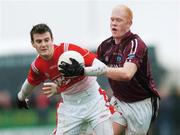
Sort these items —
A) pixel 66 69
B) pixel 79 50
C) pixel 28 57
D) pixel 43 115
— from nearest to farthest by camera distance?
pixel 66 69
pixel 79 50
pixel 43 115
pixel 28 57

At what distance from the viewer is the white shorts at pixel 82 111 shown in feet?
38.3

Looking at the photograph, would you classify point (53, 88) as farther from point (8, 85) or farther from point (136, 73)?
point (8, 85)

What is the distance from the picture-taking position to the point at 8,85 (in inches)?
1009

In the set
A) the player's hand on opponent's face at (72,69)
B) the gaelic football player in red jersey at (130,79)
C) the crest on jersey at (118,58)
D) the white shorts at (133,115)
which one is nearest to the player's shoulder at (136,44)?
the gaelic football player in red jersey at (130,79)

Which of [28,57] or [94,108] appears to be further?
[28,57]

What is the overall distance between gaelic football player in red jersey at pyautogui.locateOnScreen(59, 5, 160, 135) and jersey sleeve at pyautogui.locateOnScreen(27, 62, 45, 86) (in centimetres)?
85

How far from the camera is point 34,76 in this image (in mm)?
11781

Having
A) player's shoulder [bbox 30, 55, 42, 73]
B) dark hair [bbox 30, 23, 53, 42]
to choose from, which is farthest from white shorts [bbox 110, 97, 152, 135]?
dark hair [bbox 30, 23, 53, 42]

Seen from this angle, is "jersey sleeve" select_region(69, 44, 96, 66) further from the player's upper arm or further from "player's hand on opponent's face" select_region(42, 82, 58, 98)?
"player's hand on opponent's face" select_region(42, 82, 58, 98)

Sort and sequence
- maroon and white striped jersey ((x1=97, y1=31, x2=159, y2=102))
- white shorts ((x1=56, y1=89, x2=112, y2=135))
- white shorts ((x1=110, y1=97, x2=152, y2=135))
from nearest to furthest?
maroon and white striped jersey ((x1=97, y1=31, x2=159, y2=102)) → white shorts ((x1=56, y1=89, x2=112, y2=135)) → white shorts ((x1=110, y1=97, x2=152, y2=135))

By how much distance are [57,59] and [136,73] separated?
3.63 ft

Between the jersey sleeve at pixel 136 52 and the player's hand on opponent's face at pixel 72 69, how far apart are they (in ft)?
2.85

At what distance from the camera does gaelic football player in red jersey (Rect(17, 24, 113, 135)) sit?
11.4m

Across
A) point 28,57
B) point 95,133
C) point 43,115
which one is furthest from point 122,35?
point 28,57
